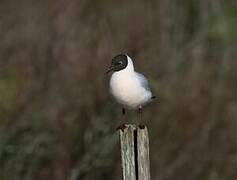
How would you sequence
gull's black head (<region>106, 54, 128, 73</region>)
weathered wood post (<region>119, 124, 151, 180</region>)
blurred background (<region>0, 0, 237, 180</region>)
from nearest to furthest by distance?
1. weathered wood post (<region>119, 124, 151, 180</region>)
2. gull's black head (<region>106, 54, 128, 73</region>)
3. blurred background (<region>0, 0, 237, 180</region>)

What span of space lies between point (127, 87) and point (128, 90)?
0.02 metres

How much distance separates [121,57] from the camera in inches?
211

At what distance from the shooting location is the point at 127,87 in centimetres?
503

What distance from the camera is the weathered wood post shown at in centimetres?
437

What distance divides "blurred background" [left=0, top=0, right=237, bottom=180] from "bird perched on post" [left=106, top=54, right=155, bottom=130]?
2642mm

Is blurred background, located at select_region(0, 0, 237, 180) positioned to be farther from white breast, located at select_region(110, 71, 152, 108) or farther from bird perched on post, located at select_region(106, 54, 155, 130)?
white breast, located at select_region(110, 71, 152, 108)

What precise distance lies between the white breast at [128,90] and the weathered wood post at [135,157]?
550mm

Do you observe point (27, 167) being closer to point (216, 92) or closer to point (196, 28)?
point (216, 92)

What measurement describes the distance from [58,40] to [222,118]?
181 cm

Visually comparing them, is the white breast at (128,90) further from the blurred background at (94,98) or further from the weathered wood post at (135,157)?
the blurred background at (94,98)

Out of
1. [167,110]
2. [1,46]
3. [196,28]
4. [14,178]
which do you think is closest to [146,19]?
[196,28]

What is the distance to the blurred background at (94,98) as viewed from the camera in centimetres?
809

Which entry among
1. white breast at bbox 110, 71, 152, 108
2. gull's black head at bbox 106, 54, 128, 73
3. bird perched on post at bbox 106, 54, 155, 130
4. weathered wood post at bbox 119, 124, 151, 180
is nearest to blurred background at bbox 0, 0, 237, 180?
gull's black head at bbox 106, 54, 128, 73

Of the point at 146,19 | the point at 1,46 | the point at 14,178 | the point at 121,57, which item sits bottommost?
the point at 121,57
